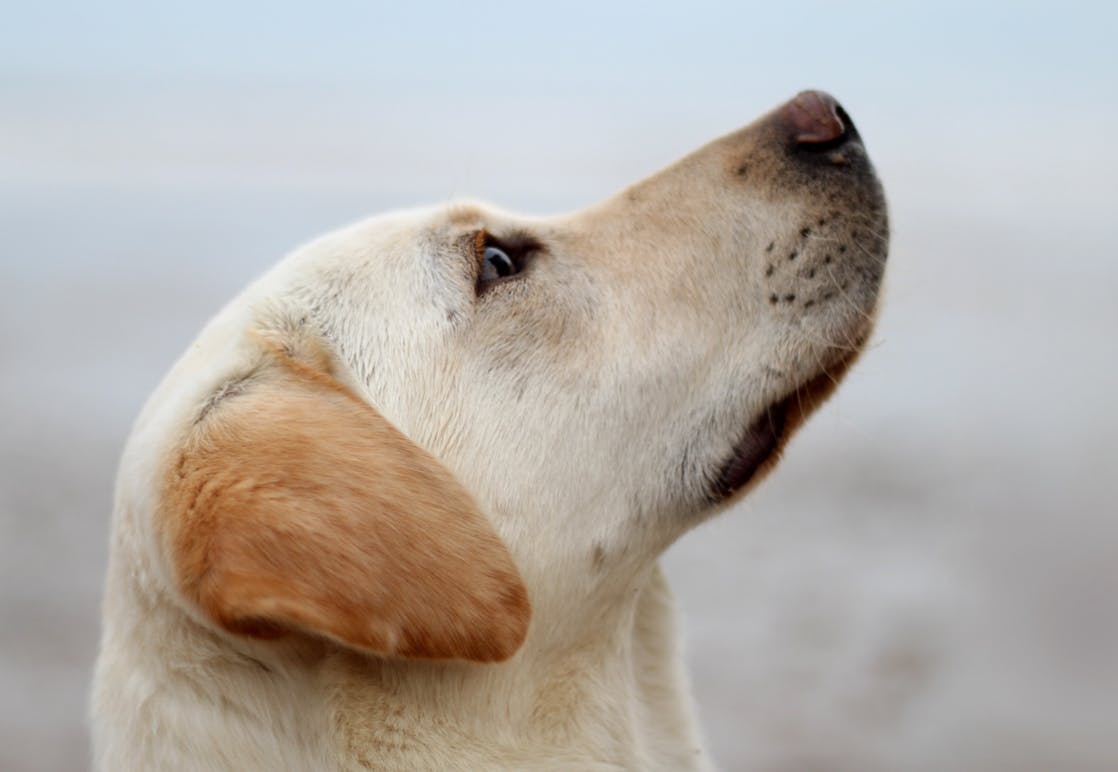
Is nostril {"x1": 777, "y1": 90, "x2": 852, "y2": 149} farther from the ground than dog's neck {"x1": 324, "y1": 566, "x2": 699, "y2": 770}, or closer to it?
farther from the ground

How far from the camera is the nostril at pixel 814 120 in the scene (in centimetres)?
283

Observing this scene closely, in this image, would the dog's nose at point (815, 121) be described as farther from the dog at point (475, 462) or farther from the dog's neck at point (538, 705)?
the dog's neck at point (538, 705)

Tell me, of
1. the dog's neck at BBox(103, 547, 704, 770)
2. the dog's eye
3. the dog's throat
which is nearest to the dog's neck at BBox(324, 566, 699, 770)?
the dog's neck at BBox(103, 547, 704, 770)

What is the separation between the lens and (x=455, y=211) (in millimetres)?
2889

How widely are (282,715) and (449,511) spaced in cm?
51

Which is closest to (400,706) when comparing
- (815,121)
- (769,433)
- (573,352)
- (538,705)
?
(538,705)

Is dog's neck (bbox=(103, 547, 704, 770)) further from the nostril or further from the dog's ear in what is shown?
the nostril

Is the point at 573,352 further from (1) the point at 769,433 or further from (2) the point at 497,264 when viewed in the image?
(1) the point at 769,433

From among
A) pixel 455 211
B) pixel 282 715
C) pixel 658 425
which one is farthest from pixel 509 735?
pixel 455 211

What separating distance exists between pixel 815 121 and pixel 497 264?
777 mm

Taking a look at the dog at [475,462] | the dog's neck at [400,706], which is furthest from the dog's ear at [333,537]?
the dog's neck at [400,706]

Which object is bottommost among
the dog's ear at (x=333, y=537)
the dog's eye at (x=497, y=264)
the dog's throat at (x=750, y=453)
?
the dog's ear at (x=333, y=537)

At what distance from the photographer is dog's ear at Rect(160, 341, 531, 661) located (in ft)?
6.95

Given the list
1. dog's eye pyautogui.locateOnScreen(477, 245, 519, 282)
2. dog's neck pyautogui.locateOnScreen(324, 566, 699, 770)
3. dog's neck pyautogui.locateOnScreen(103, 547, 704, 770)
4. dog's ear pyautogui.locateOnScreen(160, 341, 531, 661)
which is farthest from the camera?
dog's eye pyautogui.locateOnScreen(477, 245, 519, 282)
